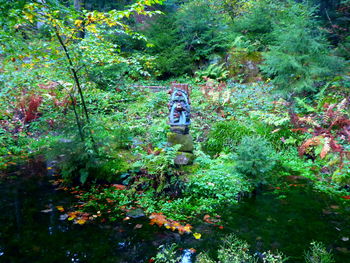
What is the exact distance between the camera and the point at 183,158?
17.7 feet

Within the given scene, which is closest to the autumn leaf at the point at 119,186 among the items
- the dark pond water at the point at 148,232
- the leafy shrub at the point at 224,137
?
the dark pond water at the point at 148,232

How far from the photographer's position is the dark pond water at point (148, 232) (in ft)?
10.3

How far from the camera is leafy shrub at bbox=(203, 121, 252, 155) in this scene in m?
7.13

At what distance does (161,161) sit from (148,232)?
1.46 metres

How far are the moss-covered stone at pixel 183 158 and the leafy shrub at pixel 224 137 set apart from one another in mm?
1592

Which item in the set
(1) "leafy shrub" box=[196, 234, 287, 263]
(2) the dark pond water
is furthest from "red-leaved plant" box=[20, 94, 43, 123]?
(1) "leafy shrub" box=[196, 234, 287, 263]

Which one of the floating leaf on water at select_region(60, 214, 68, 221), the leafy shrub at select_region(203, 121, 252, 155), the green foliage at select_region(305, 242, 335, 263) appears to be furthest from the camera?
the leafy shrub at select_region(203, 121, 252, 155)

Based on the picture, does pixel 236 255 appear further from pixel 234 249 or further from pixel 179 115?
pixel 179 115

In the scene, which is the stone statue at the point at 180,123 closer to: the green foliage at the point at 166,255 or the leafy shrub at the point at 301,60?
the green foliage at the point at 166,255

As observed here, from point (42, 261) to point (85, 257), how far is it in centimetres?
49

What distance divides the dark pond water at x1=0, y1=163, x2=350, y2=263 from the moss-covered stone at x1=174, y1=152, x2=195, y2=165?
1.49 meters

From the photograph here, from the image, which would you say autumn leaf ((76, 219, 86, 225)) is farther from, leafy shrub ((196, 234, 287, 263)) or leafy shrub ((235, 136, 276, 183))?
leafy shrub ((235, 136, 276, 183))

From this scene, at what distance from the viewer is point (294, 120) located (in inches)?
292

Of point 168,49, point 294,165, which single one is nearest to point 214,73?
point 168,49
